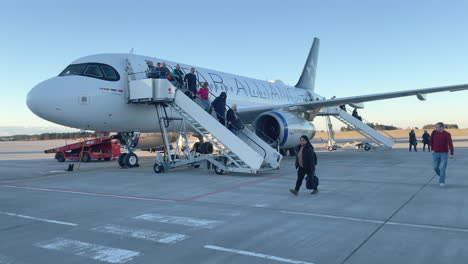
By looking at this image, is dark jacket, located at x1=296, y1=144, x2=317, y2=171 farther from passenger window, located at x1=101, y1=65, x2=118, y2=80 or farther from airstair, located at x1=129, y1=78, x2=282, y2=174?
passenger window, located at x1=101, y1=65, x2=118, y2=80

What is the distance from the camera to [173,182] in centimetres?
877

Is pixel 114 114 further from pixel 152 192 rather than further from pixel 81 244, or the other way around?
pixel 81 244

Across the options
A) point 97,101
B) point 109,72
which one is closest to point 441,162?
point 97,101

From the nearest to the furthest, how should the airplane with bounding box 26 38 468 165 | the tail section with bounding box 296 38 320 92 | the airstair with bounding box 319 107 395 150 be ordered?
the airplane with bounding box 26 38 468 165 → the airstair with bounding box 319 107 395 150 → the tail section with bounding box 296 38 320 92

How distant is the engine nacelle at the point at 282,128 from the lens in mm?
12821

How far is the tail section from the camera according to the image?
26.1m

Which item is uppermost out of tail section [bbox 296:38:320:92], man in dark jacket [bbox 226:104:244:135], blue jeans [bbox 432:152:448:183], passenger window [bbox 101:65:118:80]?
tail section [bbox 296:38:320:92]

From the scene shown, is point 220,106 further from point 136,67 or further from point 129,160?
point 129,160

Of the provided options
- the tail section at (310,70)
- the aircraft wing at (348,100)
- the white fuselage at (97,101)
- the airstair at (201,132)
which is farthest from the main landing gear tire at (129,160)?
the tail section at (310,70)

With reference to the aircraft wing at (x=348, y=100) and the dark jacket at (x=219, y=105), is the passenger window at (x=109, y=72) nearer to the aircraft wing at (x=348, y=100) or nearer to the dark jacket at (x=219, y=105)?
the dark jacket at (x=219, y=105)

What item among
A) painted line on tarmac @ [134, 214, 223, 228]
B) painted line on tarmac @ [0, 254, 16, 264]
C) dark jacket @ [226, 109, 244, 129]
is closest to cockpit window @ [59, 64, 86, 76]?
dark jacket @ [226, 109, 244, 129]

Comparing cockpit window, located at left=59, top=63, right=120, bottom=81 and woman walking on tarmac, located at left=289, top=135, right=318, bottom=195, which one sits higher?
cockpit window, located at left=59, top=63, right=120, bottom=81

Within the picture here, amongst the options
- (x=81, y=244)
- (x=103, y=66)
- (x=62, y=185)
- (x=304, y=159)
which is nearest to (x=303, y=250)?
(x=81, y=244)

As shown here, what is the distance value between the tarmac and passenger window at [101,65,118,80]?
12.3 feet
